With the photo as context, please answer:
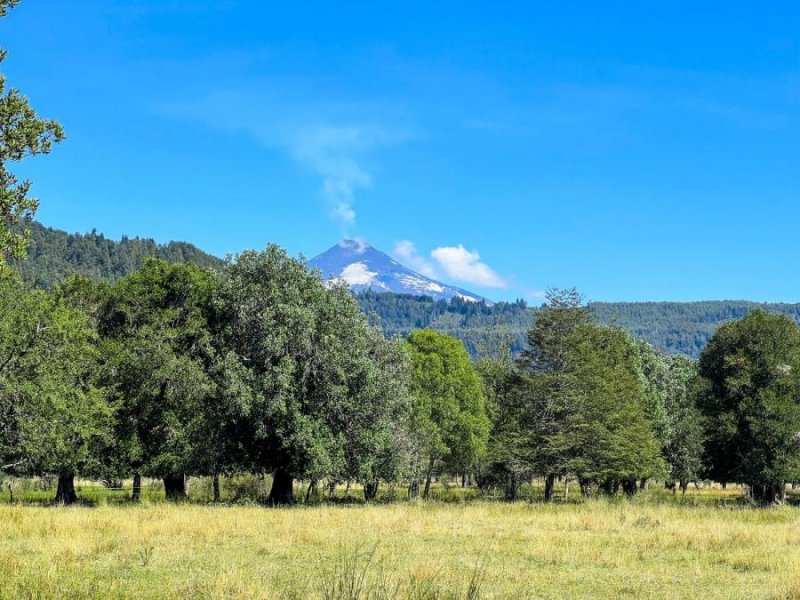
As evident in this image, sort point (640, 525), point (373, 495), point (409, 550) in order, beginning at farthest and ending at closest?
point (373, 495), point (640, 525), point (409, 550)

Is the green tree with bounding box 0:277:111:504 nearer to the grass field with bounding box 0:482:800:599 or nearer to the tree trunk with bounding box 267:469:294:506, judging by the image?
the grass field with bounding box 0:482:800:599

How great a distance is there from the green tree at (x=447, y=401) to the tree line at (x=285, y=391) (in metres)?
A: 1.57

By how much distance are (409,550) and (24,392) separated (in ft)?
65.9

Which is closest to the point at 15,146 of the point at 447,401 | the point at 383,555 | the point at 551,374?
the point at 383,555

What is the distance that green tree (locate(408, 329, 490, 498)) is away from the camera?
177ft

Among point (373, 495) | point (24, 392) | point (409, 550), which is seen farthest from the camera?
point (373, 495)

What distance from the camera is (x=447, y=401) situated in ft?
182

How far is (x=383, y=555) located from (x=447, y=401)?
1492 inches

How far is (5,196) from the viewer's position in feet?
40.0

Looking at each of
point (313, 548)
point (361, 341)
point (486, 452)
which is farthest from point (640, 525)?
point (486, 452)

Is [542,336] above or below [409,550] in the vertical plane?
above

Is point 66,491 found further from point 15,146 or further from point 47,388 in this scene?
point 15,146

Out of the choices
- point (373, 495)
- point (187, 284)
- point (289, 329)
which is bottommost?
point (373, 495)

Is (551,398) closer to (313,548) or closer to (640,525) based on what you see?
(640,525)
